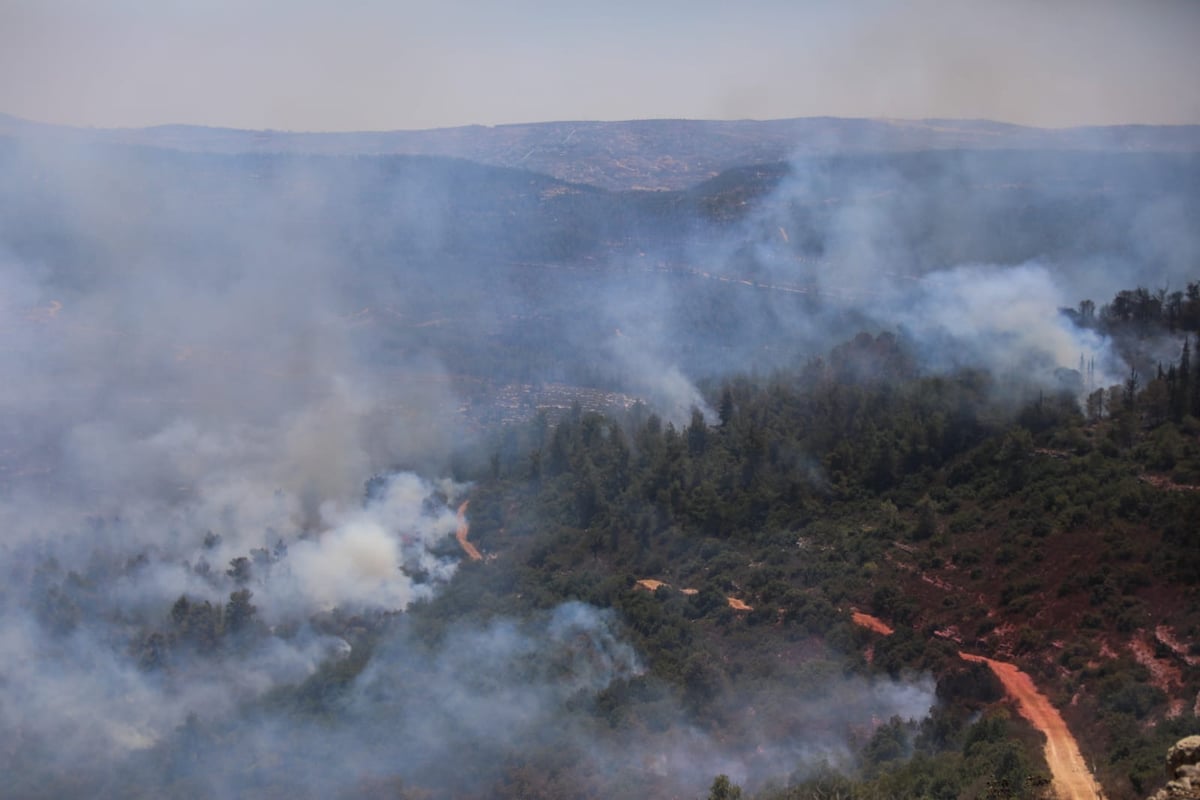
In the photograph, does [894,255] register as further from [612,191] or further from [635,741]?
[635,741]

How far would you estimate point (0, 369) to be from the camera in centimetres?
5834

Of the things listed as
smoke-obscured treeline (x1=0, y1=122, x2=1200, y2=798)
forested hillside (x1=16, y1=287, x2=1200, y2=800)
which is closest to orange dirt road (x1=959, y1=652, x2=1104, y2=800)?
forested hillside (x1=16, y1=287, x2=1200, y2=800)

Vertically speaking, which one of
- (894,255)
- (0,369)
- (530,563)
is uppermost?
(894,255)

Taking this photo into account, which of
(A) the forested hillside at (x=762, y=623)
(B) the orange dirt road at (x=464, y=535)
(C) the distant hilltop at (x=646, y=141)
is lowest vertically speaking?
(B) the orange dirt road at (x=464, y=535)

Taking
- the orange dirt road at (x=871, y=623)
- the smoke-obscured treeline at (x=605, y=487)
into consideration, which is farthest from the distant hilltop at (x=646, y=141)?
the orange dirt road at (x=871, y=623)

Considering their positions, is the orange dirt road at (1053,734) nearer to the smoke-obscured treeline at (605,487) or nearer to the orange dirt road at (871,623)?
the smoke-obscured treeline at (605,487)

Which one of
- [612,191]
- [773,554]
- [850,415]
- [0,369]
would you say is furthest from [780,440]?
[612,191]

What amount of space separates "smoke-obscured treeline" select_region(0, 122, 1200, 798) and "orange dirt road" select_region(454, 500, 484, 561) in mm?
590

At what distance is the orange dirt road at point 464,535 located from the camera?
42.9m

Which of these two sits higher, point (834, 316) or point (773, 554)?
point (834, 316)

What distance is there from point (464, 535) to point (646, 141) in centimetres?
7596

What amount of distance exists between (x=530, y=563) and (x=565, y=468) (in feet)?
33.1

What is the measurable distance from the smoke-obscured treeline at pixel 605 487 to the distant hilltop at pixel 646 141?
7.26m

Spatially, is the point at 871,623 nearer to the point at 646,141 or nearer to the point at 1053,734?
the point at 1053,734
